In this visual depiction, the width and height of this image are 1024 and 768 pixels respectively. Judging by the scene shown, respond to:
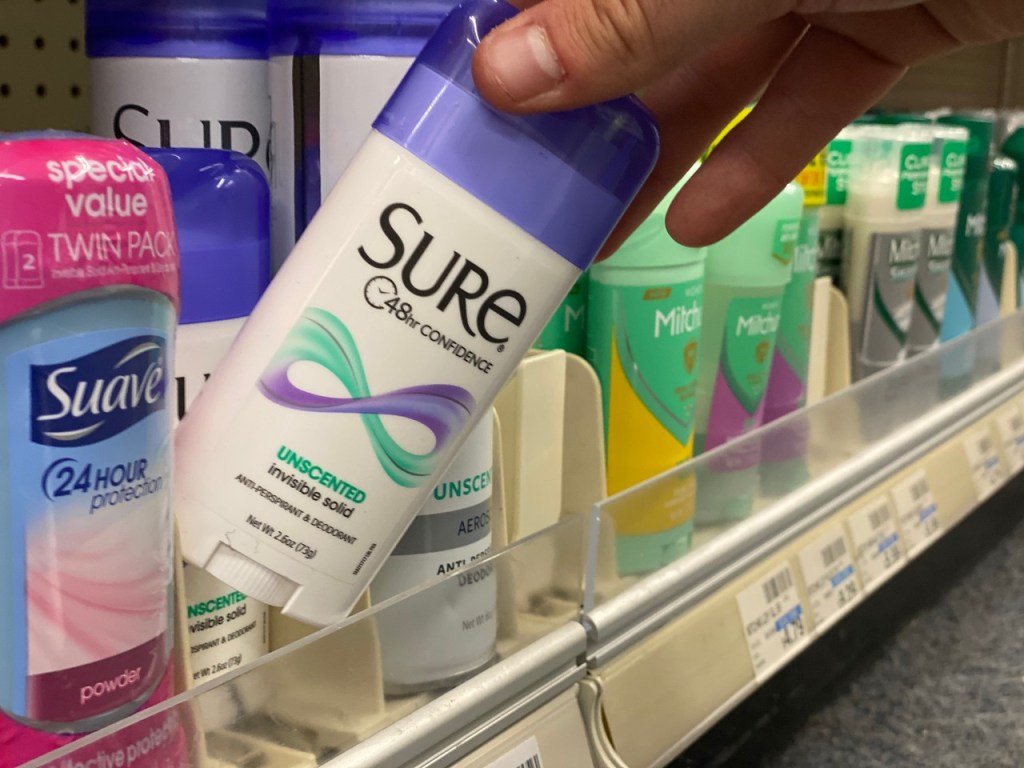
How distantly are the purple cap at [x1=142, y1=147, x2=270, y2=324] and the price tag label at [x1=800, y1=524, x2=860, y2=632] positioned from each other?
0.51 meters

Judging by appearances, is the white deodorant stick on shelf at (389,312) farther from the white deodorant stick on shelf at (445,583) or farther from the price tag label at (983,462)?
the price tag label at (983,462)

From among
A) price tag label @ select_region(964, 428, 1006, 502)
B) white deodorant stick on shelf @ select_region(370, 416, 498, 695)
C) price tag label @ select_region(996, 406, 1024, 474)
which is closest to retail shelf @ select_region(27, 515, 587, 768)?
white deodorant stick on shelf @ select_region(370, 416, 498, 695)

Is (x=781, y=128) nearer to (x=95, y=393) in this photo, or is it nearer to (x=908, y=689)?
(x=95, y=393)

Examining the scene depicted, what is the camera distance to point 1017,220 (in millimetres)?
1325

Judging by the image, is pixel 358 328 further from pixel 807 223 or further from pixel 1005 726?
pixel 1005 726

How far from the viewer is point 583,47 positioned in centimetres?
42

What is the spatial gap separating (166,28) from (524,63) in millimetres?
232

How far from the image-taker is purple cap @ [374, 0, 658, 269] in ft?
1.45

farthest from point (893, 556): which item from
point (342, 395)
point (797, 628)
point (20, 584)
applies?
point (20, 584)

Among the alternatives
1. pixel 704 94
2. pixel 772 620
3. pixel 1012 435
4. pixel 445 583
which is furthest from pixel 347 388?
pixel 1012 435

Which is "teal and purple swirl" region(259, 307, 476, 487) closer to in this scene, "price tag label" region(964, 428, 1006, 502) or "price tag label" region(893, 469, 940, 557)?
"price tag label" region(893, 469, 940, 557)

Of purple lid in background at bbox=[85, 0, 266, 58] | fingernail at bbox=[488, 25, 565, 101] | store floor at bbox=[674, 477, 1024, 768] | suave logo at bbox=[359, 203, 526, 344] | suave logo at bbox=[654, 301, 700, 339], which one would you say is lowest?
store floor at bbox=[674, 477, 1024, 768]

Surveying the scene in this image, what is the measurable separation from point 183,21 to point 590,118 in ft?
0.77

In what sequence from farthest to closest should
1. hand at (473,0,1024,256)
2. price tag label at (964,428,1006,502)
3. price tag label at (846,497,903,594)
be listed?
1. price tag label at (964,428,1006,502)
2. price tag label at (846,497,903,594)
3. hand at (473,0,1024,256)
